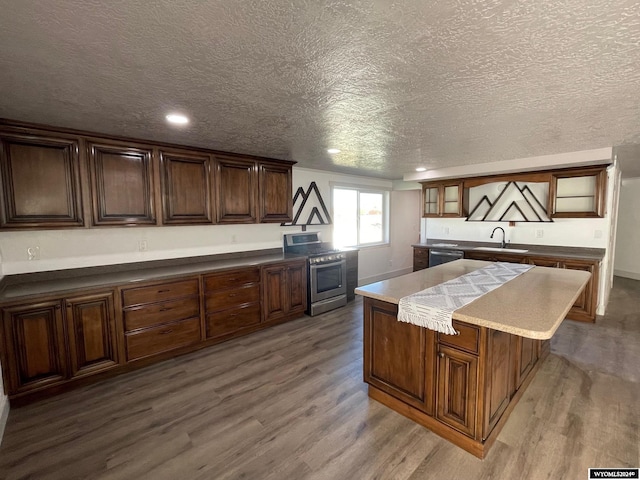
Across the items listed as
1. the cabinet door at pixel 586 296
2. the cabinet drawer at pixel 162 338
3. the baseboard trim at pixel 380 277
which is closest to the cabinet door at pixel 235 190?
the cabinet drawer at pixel 162 338

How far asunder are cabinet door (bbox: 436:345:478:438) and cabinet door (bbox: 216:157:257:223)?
2.89 m

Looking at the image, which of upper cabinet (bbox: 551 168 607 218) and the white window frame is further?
the white window frame

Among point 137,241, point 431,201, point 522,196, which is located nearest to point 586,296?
point 522,196

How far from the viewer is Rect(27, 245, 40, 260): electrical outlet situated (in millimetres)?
2744

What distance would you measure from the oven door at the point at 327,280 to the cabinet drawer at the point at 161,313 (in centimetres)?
166

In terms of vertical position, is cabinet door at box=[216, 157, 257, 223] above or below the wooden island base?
above

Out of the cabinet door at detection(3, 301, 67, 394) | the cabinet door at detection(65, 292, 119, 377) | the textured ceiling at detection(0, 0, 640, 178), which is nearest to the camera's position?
the textured ceiling at detection(0, 0, 640, 178)

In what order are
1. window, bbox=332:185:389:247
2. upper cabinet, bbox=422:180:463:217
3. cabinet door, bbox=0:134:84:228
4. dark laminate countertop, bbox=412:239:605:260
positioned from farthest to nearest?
window, bbox=332:185:389:247, upper cabinet, bbox=422:180:463:217, dark laminate countertop, bbox=412:239:605:260, cabinet door, bbox=0:134:84:228

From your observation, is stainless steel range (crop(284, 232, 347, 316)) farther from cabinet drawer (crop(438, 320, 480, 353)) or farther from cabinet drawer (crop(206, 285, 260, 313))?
cabinet drawer (crop(438, 320, 480, 353))

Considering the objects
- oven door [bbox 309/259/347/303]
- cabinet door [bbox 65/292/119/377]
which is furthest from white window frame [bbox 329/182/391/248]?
cabinet door [bbox 65/292/119/377]

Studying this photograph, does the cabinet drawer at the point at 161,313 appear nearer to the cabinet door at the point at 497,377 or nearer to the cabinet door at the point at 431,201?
the cabinet door at the point at 497,377

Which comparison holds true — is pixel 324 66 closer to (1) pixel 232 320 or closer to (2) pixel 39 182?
(2) pixel 39 182

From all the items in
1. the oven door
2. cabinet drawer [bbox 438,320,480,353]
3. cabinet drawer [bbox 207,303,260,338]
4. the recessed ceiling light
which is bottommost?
cabinet drawer [bbox 207,303,260,338]

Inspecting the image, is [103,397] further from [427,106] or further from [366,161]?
[366,161]
